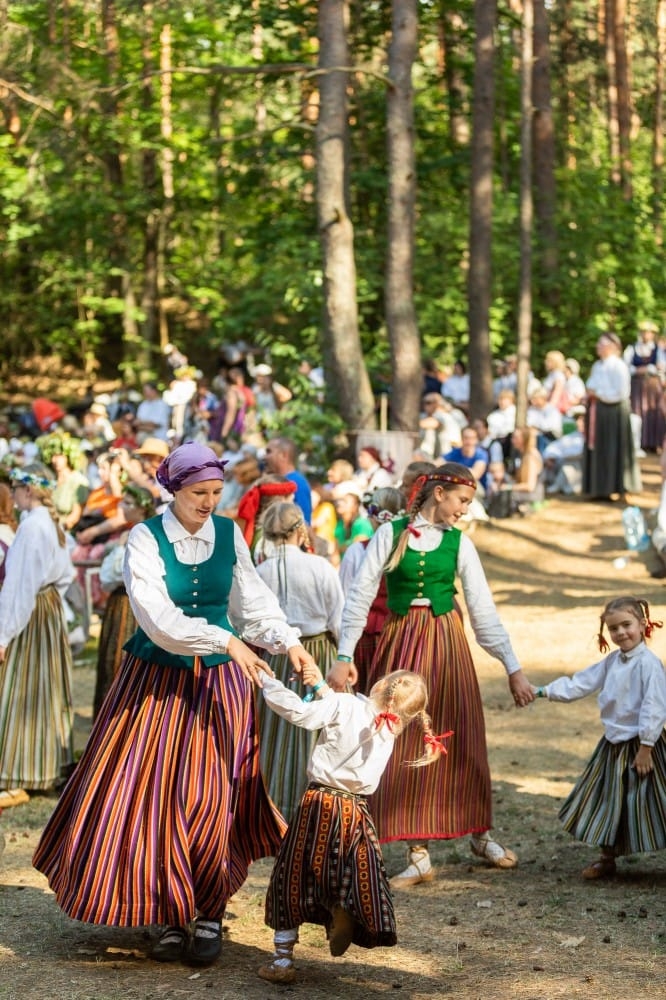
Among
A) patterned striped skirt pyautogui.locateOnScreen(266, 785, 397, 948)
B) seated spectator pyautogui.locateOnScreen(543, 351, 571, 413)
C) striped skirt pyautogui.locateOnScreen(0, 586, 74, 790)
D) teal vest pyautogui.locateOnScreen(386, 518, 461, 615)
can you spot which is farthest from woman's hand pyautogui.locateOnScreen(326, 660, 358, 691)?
seated spectator pyautogui.locateOnScreen(543, 351, 571, 413)

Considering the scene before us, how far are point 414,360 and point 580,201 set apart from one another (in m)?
9.80

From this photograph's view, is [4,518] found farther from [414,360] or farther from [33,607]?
[414,360]

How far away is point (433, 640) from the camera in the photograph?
619cm

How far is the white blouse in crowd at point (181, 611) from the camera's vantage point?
465 cm

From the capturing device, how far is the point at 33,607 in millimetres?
7180

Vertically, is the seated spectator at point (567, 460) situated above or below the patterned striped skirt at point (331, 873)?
above

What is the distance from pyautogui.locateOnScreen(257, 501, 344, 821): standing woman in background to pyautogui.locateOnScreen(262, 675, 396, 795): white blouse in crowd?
209cm

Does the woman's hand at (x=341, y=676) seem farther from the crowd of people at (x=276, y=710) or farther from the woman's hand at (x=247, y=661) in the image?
the woman's hand at (x=247, y=661)

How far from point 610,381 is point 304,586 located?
9.17m

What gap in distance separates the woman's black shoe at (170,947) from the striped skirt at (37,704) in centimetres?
302

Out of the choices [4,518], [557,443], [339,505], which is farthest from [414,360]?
[4,518]

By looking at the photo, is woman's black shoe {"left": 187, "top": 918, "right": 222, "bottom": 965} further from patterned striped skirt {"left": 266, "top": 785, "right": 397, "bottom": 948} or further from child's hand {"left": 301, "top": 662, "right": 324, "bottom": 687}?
child's hand {"left": 301, "top": 662, "right": 324, "bottom": 687}

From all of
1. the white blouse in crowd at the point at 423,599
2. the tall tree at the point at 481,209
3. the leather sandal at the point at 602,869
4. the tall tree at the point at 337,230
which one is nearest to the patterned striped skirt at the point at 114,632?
the white blouse in crowd at the point at 423,599

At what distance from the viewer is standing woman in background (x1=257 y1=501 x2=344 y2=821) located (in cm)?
698
